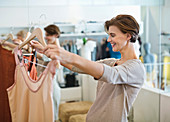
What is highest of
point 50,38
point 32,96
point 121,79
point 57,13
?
point 57,13

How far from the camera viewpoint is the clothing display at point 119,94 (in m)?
1.02

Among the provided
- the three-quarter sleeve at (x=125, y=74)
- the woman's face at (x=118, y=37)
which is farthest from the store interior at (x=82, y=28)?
the three-quarter sleeve at (x=125, y=74)

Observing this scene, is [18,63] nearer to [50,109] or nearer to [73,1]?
[50,109]

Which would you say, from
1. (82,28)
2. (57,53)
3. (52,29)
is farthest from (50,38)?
(57,53)

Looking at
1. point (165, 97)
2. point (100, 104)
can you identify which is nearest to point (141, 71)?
point (100, 104)

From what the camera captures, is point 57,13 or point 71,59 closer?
point 71,59

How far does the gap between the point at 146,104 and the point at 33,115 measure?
1.30 metres

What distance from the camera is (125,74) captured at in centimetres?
101

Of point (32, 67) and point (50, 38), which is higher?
point (50, 38)

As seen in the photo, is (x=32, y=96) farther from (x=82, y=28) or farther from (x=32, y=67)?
(x=82, y=28)

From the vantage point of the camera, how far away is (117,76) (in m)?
0.96

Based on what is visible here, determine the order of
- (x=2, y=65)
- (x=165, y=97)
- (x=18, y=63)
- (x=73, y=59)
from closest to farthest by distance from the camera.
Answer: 1. (x=73, y=59)
2. (x=18, y=63)
3. (x=2, y=65)
4. (x=165, y=97)

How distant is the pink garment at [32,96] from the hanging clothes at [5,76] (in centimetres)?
29

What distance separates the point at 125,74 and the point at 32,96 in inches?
19.8
